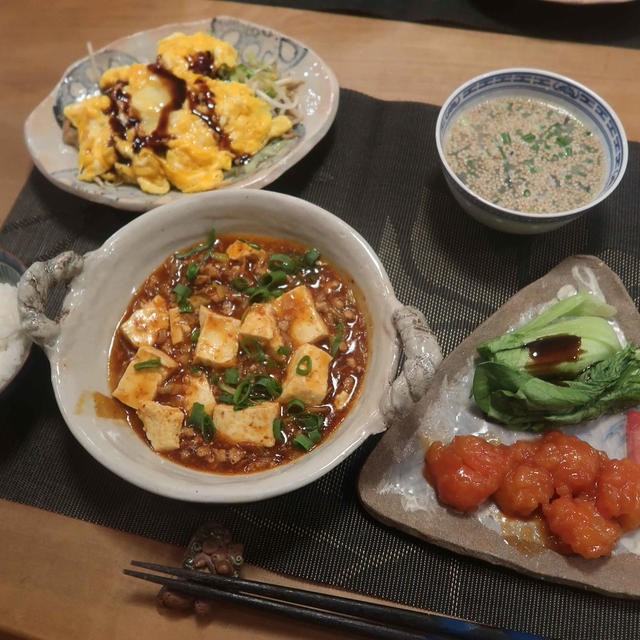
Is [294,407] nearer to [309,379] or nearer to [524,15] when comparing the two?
[309,379]

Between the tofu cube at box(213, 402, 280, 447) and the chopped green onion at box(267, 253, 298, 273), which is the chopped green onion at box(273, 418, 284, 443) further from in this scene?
the chopped green onion at box(267, 253, 298, 273)

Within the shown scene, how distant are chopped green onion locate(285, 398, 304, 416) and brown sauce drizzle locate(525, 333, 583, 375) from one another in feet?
2.89

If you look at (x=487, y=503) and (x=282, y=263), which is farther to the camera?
(x=282, y=263)

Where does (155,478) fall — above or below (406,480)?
above

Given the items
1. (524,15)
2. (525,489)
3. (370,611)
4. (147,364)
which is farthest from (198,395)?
(524,15)

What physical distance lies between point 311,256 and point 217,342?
0.47 metres

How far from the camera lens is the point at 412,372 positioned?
61.4 inches

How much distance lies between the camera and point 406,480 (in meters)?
1.98

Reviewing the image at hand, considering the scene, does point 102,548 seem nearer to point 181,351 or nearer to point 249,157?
point 181,351

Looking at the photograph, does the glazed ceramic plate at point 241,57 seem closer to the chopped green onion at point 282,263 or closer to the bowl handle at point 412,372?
the chopped green onion at point 282,263

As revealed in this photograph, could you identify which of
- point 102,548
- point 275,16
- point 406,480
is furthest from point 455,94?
point 102,548

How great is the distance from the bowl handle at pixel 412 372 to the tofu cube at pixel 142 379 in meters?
0.79

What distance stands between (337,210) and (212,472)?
4.69 ft

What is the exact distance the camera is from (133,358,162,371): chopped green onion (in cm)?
188
